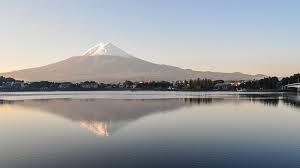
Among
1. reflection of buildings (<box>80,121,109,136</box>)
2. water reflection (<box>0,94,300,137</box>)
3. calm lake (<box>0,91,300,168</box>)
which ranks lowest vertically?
calm lake (<box>0,91,300,168</box>)

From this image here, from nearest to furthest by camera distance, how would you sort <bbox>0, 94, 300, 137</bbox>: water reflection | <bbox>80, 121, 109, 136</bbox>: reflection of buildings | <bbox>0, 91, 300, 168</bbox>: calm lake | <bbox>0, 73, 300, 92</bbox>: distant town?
<bbox>0, 91, 300, 168</bbox>: calm lake, <bbox>80, 121, 109, 136</bbox>: reflection of buildings, <bbox>0, 94, 300, 137</bbox>: water reflection, <bbox>0, 73, 300, 92</bbox>: distant town

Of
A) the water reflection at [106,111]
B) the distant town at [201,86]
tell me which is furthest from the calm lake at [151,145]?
the distant town at [201,86]

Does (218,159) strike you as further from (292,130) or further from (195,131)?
(292,130)

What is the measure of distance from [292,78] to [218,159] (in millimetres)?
81327

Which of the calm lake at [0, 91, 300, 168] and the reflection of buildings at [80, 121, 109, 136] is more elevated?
the reflection of buildings at [80, 121, 109, 136]

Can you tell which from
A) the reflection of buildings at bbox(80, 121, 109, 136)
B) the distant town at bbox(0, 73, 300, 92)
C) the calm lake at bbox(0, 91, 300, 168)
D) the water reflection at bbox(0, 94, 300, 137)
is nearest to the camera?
the calm lake at bbox(0, 91, 300, 168)

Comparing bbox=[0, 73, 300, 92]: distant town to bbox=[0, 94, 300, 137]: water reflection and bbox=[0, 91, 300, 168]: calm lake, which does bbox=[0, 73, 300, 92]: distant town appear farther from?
bbox=[0, 91, 300, 168]: calm lake

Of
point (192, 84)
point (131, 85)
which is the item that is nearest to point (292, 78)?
point (192, 84)

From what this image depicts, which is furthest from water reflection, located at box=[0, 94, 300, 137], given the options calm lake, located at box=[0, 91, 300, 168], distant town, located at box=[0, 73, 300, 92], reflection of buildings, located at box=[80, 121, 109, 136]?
distant town, located at box=[0, 73, 300, 92]

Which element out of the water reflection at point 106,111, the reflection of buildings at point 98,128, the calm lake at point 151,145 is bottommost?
the calm lake at point 151,145

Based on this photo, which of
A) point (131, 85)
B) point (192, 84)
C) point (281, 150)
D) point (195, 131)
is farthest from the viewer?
point (131, 85)

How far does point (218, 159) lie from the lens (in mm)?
9203

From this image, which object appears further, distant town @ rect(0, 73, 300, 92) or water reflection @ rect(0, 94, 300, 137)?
distant town @ rect(0, 73, 300, 92)

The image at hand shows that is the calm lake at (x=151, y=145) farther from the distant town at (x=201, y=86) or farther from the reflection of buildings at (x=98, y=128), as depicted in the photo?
the distant town at (x=201, y=86)
